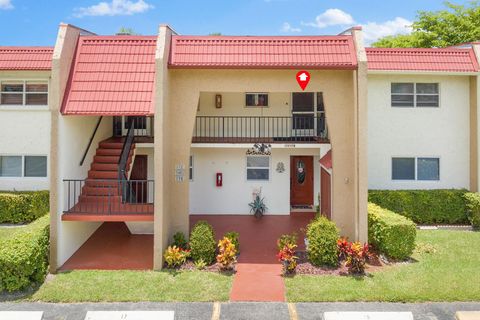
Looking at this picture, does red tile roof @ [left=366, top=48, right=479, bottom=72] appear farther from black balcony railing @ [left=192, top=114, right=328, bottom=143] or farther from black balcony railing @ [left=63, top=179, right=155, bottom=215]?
black balcony railing @ [left=63, top=179, right=155, bottom=215]

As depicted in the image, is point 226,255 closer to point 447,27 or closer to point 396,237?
point 396,237

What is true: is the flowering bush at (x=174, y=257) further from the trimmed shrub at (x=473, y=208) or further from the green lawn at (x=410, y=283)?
the trimmed shrub at (x=473, y=208)

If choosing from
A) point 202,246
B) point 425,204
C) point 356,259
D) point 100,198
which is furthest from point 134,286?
point 425,204

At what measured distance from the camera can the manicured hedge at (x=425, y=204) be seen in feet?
54.9

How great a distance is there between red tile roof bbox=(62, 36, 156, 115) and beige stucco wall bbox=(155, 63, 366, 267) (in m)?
0.95

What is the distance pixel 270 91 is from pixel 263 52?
1.26 metres

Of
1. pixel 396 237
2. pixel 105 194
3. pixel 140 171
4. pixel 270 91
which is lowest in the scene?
pixel 396 237

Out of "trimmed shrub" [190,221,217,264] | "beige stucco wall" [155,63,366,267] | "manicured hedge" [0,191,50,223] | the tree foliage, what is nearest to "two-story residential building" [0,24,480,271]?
"beige stucco wall" [155,63,366,267]

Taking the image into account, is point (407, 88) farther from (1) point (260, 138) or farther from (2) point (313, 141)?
(1) point (260, 138)

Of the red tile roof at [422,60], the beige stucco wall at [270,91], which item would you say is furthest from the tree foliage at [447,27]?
the beige stucco wall at [270,91]

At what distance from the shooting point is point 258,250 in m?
13.8

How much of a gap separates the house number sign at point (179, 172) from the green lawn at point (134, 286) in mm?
3056

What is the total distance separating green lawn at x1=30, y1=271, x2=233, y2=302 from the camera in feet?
33.7

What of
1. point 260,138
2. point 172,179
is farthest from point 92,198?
Result: point 260,138
